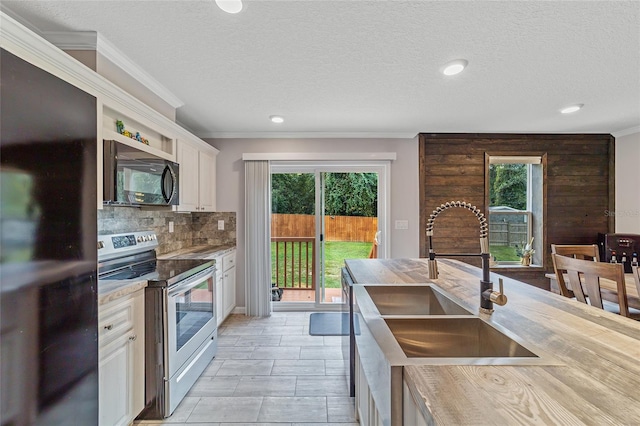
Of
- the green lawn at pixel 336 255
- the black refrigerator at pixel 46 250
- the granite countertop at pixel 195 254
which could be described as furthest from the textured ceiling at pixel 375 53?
the green lawn at pixel 336 255

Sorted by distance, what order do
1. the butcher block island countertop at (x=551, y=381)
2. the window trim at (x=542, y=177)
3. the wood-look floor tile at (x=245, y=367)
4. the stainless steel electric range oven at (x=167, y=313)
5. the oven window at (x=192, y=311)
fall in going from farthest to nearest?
the window trim at (x=542, y=177)
the wood-look floor tile at (x=245, y=367)
the oven window at (x=192, y=311)
the stainless steel electric range oven at (x=167, y=313)
the butcher block island countertop at (x=551, y=381)

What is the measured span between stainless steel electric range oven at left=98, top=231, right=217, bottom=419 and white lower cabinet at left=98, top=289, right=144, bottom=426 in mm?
63

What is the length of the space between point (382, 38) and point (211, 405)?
2.66 m

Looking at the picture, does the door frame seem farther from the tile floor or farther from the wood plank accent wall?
the tile floor

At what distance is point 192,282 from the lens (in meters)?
2.15

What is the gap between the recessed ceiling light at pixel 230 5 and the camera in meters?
1.42

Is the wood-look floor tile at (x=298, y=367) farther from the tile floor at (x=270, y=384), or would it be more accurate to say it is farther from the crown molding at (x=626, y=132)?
the crown molding at (x=626, y=132)

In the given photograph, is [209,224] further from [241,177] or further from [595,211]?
[595,211]

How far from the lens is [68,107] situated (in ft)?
3.88

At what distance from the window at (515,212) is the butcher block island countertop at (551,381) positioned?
3090mm

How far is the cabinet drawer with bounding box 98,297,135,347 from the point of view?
1.45 metres

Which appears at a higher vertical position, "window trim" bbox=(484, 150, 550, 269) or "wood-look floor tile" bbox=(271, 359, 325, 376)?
"window trim" bbox=(484, 150, 550, 269)

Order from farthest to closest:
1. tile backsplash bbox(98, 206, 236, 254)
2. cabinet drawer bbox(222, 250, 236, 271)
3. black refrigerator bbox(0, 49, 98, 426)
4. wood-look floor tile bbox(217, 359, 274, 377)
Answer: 1. cabinet drawer bbox(222, 250, 236, 271)
2. wood-look floor tile bbox(217, 359, 274, 377)
3. tile backsplash bbox(98, 206, 236, 254)
4. black refrigerator bbox(0, 49, 98, 426)

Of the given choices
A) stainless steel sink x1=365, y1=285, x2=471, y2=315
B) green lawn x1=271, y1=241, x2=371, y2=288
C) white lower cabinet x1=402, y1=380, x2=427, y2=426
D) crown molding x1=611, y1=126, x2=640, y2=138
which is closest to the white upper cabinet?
green lawn x1=271, y1=241, x2=371, y2=288
